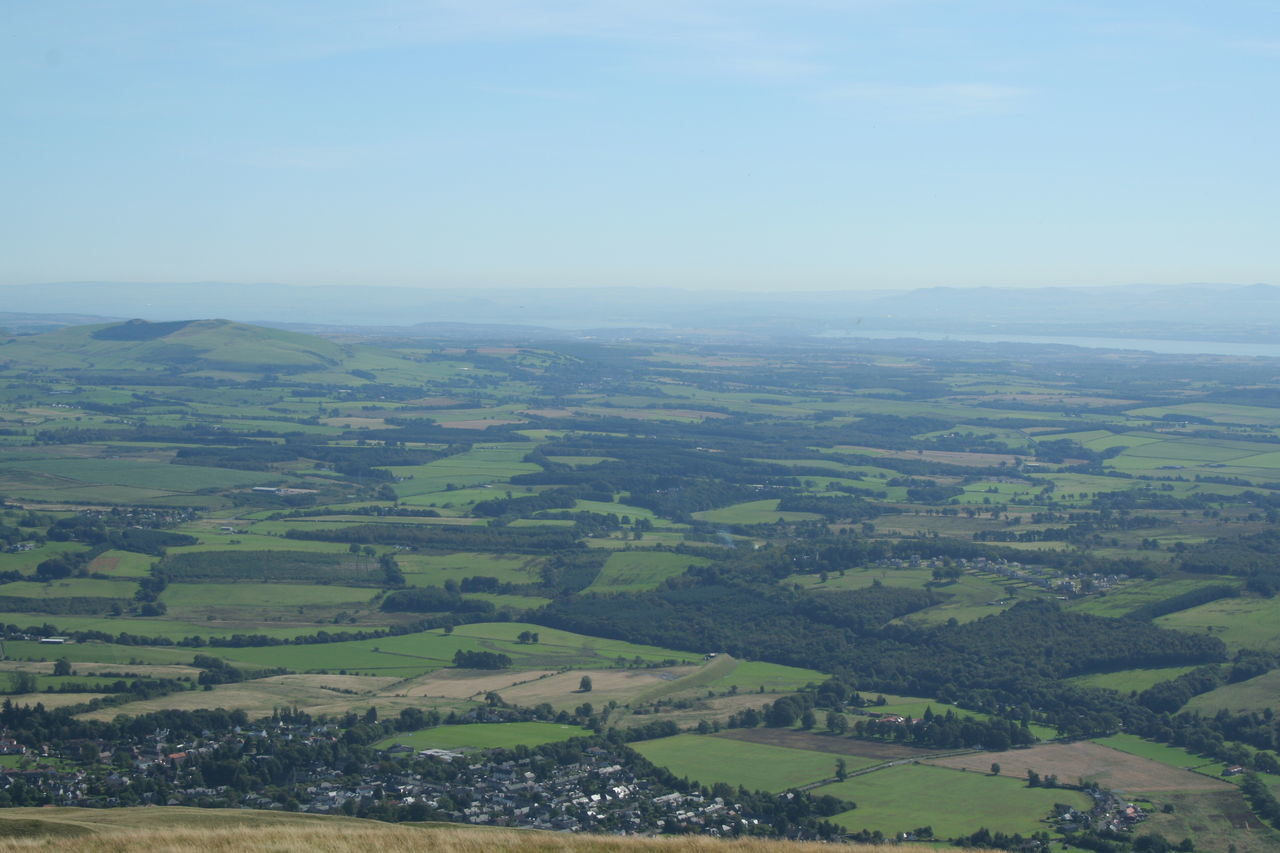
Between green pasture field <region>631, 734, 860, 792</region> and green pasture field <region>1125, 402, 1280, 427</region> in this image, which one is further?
green pasture field <region>1125, 402, 1280, 427</region>

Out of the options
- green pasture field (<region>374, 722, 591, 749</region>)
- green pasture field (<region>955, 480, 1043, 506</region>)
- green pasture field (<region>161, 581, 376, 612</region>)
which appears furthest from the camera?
green pasture field (<region>955, 480, 1043, 506</region>)

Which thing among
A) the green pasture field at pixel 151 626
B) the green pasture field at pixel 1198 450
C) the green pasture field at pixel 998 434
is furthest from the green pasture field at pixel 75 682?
the green pasture field at pixel 1198 450

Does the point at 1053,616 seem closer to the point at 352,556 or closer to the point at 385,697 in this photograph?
the point at 385,697

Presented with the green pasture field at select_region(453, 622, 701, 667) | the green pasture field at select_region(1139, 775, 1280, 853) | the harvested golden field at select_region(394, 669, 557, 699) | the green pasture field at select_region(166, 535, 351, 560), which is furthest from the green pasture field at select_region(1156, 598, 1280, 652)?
the green pasture field at select_region(166, 535, 351, 560)

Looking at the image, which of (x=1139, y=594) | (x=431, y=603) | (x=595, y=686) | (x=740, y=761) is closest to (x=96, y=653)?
(x=431, y=603)

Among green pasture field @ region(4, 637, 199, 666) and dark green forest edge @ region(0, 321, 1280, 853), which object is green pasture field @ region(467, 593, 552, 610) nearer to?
dark green forest edge @ region(0, 321, 1280, 853)

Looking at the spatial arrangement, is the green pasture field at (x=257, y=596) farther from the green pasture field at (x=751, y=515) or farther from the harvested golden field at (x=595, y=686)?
the green pasture field at (x=751, y=515)

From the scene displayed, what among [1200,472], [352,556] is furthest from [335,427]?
[1200,472]
